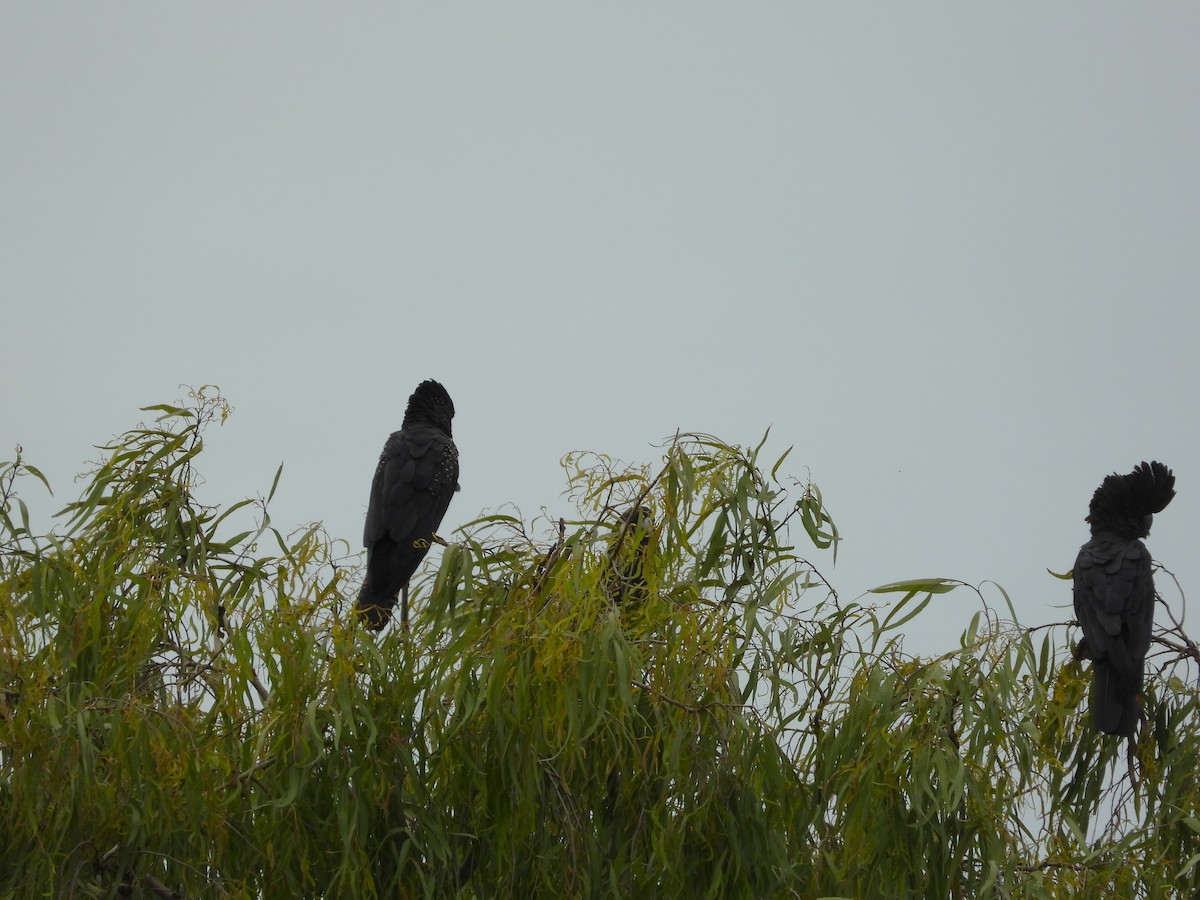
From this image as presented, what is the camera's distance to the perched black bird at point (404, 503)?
4.54m

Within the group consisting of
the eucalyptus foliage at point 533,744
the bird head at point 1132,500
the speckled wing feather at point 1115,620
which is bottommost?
the eucalyptus foliage at point 533,744

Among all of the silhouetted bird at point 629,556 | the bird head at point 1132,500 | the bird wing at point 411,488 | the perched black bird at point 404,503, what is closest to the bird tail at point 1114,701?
the bird head at point 1132,500

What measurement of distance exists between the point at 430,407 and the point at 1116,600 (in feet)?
9.18

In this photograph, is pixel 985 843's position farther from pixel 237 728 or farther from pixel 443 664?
pixel 237 728

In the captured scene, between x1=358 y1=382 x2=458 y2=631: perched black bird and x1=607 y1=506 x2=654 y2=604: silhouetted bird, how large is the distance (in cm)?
145

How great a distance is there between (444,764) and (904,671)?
1079 millimetres

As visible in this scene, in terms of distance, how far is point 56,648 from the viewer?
302 cm

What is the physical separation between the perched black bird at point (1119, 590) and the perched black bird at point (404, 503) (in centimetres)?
211

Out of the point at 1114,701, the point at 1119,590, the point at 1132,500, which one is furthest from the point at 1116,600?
the point at 1132,500

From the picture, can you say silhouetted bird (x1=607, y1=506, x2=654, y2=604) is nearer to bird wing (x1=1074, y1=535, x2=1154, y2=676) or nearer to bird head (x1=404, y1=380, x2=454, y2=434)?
bird wing (x1=1074, y1=535, x2=1154, y2=676)

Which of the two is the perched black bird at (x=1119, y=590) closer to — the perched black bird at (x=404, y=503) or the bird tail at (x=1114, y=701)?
the bird tail at (x=1114, y=701)

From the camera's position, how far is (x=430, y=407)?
540 centimetres

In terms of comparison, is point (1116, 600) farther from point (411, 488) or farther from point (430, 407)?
point (430, 407)

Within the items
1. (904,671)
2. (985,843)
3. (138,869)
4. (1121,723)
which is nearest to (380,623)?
(138,869)
